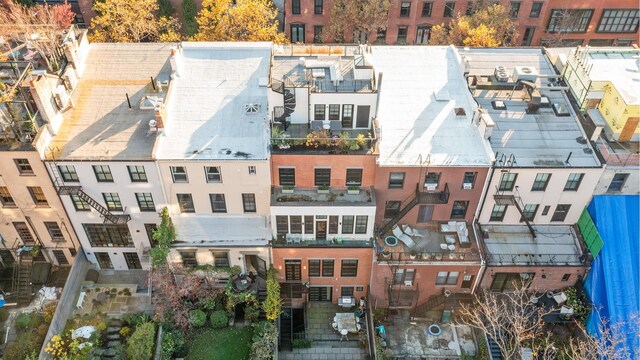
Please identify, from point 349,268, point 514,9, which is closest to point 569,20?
point 514,9

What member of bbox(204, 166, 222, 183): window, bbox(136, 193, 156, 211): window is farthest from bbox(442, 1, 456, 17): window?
bbox(136, 193, 156, 211): window

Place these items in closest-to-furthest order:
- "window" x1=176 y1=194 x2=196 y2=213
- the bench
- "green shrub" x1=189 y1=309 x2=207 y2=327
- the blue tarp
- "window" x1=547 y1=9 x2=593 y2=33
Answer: the blue tarp < "window" x1=176 y1=194 x2=196 y2=213 < "green shrub" x1=189 y1=309 x2=207 y2=327 < the bench < "window" x1=547 y1=9 x2=593 y2=33

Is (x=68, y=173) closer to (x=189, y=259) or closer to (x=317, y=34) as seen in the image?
(x=189, y=259)

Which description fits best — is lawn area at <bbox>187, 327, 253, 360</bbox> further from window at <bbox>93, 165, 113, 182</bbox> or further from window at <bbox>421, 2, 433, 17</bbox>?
window at <bbox>421, 2, 433, 17</bbox>

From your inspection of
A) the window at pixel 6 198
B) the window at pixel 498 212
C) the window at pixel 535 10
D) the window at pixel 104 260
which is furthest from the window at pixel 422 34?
the window at pixel 6 198

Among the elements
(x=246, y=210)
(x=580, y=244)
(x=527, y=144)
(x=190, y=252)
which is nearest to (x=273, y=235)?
(x=246, y=210)
